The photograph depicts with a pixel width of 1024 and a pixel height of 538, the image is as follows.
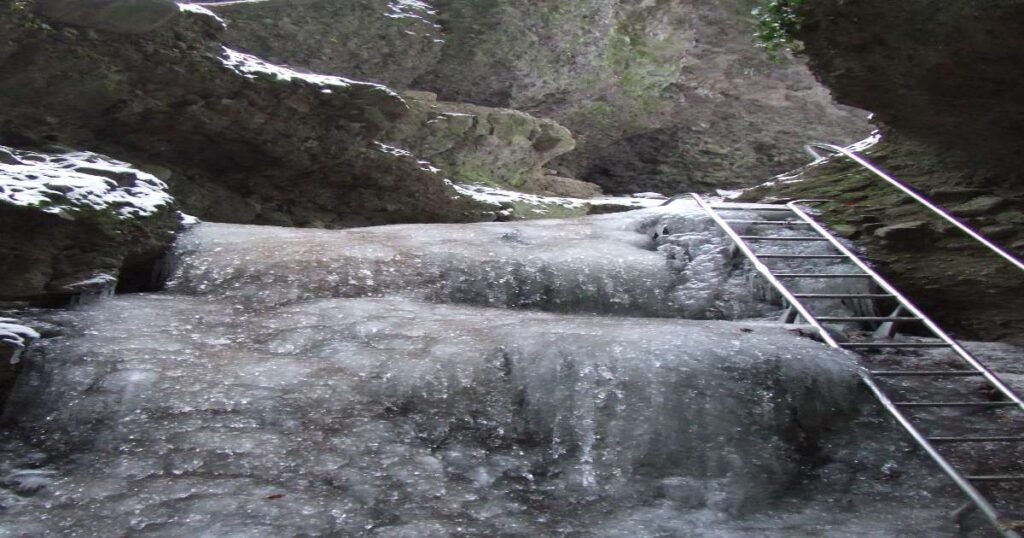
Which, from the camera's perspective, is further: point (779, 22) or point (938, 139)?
point (938, 139)

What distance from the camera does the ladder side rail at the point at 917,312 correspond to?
369cm

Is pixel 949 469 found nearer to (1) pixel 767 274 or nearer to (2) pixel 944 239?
(1) pixel 767 274

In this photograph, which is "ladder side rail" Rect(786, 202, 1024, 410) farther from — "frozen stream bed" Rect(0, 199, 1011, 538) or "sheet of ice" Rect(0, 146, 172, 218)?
"sheet of ice" Rect(0, 146, 172, 218)

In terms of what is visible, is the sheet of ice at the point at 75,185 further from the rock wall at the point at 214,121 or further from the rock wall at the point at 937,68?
the rock wall at the point at 937,68

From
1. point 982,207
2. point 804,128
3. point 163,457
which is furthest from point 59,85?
point 804,128

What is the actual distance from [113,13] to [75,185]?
2.29 metres

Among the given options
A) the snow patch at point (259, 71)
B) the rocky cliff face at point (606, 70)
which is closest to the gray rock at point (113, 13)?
the snow patch at point (259, 71)

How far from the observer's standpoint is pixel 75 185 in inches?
186

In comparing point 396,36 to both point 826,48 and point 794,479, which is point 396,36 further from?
point 794,479

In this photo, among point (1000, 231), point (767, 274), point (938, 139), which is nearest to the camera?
point (767, 274)

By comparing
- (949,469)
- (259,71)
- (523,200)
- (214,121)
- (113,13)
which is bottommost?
(949,469)

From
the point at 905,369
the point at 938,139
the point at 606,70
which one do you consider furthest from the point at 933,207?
the point at 606,70

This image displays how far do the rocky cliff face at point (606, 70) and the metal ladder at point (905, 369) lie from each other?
21.5 feet

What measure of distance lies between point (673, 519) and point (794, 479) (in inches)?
28.0
